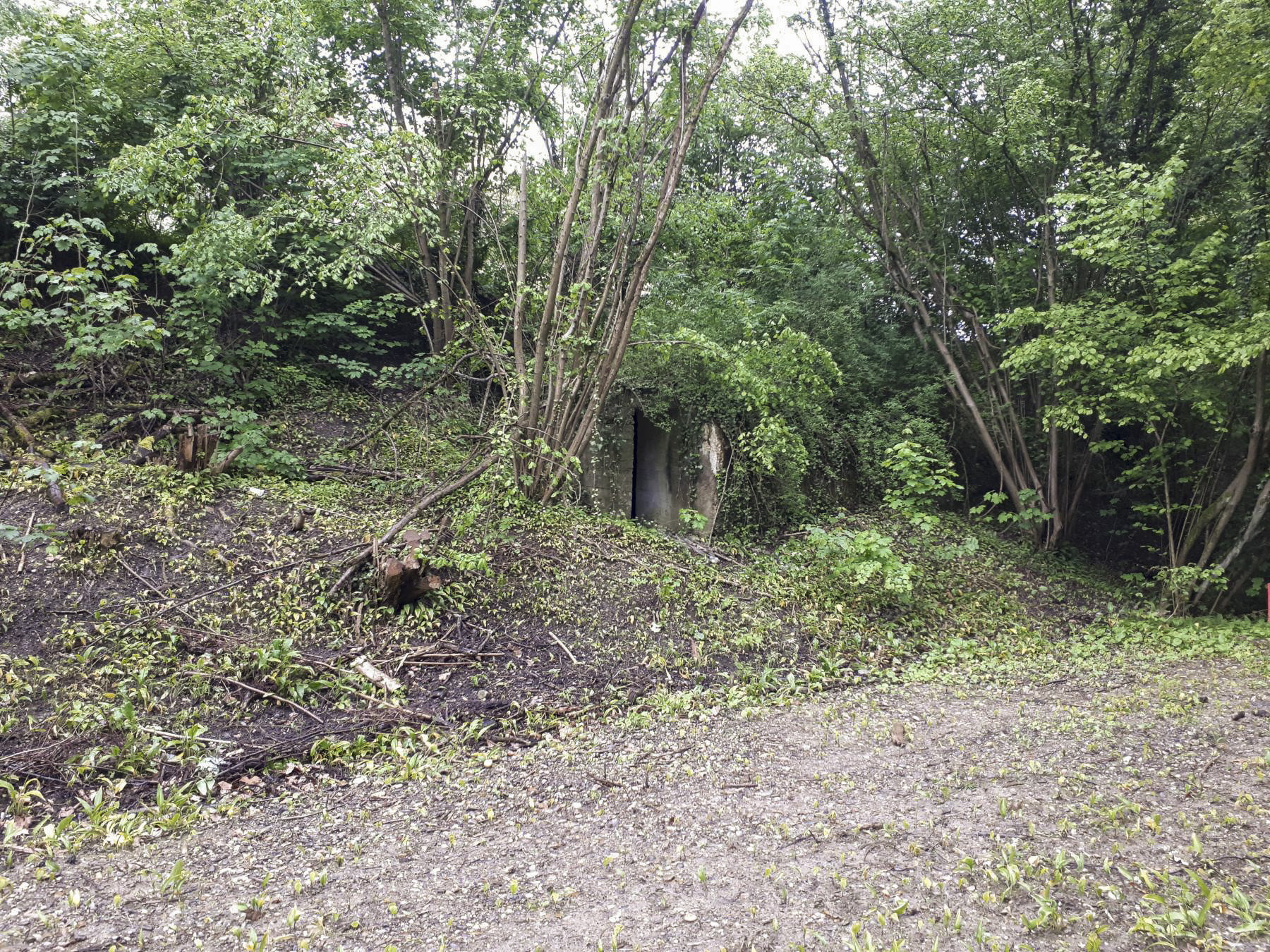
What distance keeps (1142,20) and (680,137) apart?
5.37m

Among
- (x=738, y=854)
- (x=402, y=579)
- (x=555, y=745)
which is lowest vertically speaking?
(x=555, y=745)

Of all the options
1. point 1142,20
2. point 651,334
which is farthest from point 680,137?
point 1142,20

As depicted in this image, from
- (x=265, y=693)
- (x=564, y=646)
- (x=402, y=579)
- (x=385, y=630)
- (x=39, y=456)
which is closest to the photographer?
(x=265, y=693)

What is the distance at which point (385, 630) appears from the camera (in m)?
4.74

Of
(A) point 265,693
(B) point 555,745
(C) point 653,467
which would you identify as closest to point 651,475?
(C) point 653,467

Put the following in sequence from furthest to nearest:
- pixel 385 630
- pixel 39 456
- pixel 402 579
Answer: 1. pixel 39 456
2. pixel 402 579
3. pixel 385 630

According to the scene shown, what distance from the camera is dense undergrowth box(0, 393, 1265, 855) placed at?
3480 mm

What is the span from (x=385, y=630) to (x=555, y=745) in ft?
4.94

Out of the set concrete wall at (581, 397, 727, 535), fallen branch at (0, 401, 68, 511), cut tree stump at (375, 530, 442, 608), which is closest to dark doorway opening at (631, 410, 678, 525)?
concrete wall at (581, 397, 727, 535)

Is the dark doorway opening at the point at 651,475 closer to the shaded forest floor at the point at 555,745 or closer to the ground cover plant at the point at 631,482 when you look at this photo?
the ground cover plant at the point at 631,482

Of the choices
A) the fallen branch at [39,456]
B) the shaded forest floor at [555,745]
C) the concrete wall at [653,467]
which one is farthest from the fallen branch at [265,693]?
the concrete wall at [653,467]

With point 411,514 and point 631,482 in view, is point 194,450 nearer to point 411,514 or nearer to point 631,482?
point 411,514

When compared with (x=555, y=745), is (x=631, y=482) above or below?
above

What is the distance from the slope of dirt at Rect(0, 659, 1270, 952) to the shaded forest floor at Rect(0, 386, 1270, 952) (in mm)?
15
